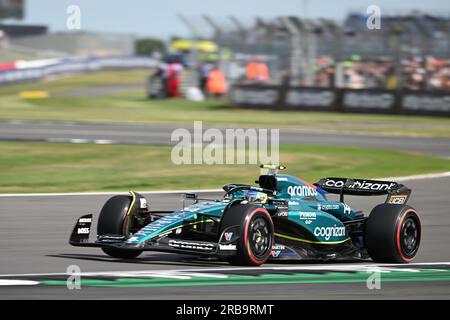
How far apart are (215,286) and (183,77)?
43.1 m

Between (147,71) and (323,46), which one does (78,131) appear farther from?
(147,71)

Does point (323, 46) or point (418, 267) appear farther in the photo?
point (323, 46)

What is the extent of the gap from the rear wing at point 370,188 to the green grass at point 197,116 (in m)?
20.6

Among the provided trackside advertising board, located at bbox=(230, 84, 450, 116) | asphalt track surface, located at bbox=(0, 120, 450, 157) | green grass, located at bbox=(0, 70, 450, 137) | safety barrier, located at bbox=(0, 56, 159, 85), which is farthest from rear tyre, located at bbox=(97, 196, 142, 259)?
safety barrier, located at bbox=(0, 56, 159, 85)

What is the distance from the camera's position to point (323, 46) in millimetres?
43844

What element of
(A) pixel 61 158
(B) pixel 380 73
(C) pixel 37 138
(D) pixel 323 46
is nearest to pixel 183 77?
(D) pixel 323 46

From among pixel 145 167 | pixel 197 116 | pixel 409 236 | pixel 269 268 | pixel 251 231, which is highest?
pixel 251 231

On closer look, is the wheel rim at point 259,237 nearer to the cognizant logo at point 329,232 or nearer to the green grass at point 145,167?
the cognizant logo at point 329,232

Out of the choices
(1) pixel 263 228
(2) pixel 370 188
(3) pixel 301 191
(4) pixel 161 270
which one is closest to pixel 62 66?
(2) pixel 370 188

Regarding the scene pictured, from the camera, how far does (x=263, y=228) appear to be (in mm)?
10000

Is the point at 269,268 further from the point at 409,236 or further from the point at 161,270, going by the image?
the point at 409,236

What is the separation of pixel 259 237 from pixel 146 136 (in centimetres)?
1964

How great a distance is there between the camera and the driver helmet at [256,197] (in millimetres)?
10375
